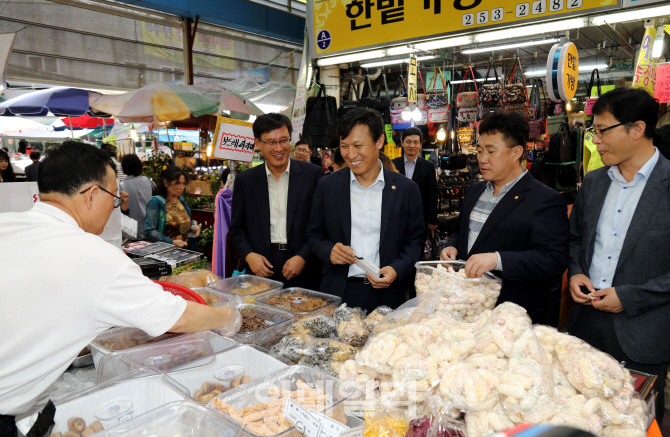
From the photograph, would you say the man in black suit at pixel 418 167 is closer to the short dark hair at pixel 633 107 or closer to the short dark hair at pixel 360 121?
the short dark hair at pixel 360 121

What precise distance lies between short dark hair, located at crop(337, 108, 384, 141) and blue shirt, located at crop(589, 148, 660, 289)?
1.21 metres

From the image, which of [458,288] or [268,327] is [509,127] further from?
[268,327]

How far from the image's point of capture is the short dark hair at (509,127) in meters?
2.26

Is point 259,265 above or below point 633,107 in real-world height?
below

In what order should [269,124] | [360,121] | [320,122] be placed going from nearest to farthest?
[360,121] < [269,124] < [320,122]

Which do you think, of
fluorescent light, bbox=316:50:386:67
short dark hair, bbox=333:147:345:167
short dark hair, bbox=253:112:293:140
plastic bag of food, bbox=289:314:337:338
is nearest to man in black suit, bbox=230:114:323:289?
short dark hair, bbox=253:112:293:140

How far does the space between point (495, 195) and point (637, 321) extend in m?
0.90

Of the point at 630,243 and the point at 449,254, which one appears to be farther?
the point at 449,254

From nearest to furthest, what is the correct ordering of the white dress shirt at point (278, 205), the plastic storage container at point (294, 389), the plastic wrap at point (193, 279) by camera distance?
the plastic storage container at point (294, 389), the plastic wrap at point (193, 279), the white dress shirt at point (278, 205)

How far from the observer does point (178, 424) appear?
3.97 ft

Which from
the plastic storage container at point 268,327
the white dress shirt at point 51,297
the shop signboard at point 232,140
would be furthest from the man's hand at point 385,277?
the shop signboard at point 232,140

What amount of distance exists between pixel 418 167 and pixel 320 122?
1.37 m

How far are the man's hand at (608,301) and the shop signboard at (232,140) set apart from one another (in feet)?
10.5

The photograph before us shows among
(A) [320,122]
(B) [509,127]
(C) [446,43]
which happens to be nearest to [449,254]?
(B) [509,127]
